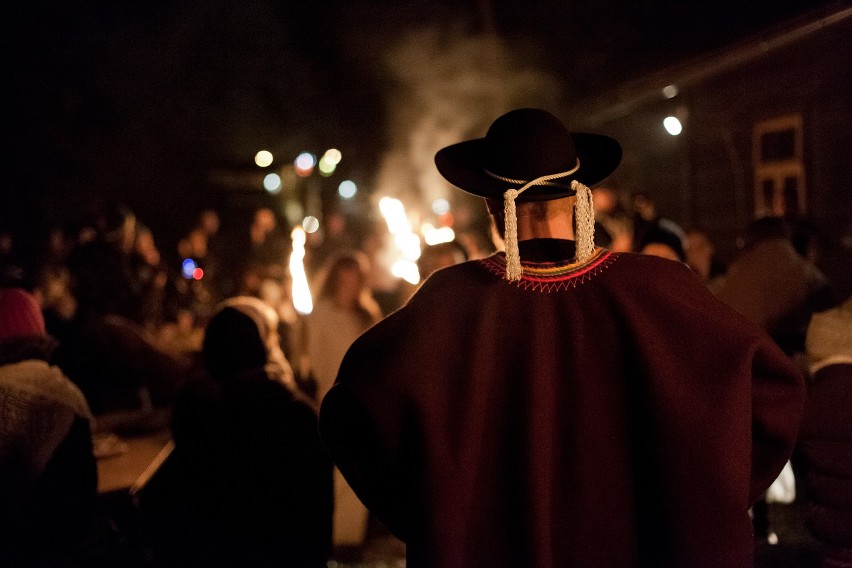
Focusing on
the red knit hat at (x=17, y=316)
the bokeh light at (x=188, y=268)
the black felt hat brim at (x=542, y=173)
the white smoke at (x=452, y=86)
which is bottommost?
the red knit hat at (x=17, y=316)

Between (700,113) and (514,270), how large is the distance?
12.5m

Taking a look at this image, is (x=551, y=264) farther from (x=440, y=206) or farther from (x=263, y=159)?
(x=263, y=159)


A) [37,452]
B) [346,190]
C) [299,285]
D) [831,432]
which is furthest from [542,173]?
[346,190]

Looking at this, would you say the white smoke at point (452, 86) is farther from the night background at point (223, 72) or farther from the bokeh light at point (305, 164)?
the bokeh light at point (305, 164)

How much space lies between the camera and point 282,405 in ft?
11.7

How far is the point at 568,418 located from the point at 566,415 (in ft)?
0.03

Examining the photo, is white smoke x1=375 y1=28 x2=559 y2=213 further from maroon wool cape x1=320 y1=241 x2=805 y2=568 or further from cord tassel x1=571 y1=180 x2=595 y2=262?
maroon wool cape x1=320 y1=241 x2=805 y2=568

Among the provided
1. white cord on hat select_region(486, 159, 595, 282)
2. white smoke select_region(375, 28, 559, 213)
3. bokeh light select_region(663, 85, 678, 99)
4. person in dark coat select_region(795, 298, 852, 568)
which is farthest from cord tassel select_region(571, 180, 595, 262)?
white smoke select_region(375, 28, 559, 213)

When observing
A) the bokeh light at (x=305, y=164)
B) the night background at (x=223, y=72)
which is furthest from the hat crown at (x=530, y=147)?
the bokeh light at (x=305, y=164)

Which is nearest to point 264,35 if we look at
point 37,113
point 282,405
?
point 37,113

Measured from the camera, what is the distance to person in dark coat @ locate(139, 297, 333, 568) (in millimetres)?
3518

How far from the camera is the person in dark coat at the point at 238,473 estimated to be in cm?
352

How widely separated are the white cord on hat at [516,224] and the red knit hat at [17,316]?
231 cm

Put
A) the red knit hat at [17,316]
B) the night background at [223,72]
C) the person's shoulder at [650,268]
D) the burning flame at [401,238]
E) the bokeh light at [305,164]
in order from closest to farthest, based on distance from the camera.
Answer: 1. the person's shoulder at [650,268]
2. the red knit hat at [17,316]
3. the burning flame at [401,238]
4. the night background at [223,72]
5. the bokeh light at [305,164]
